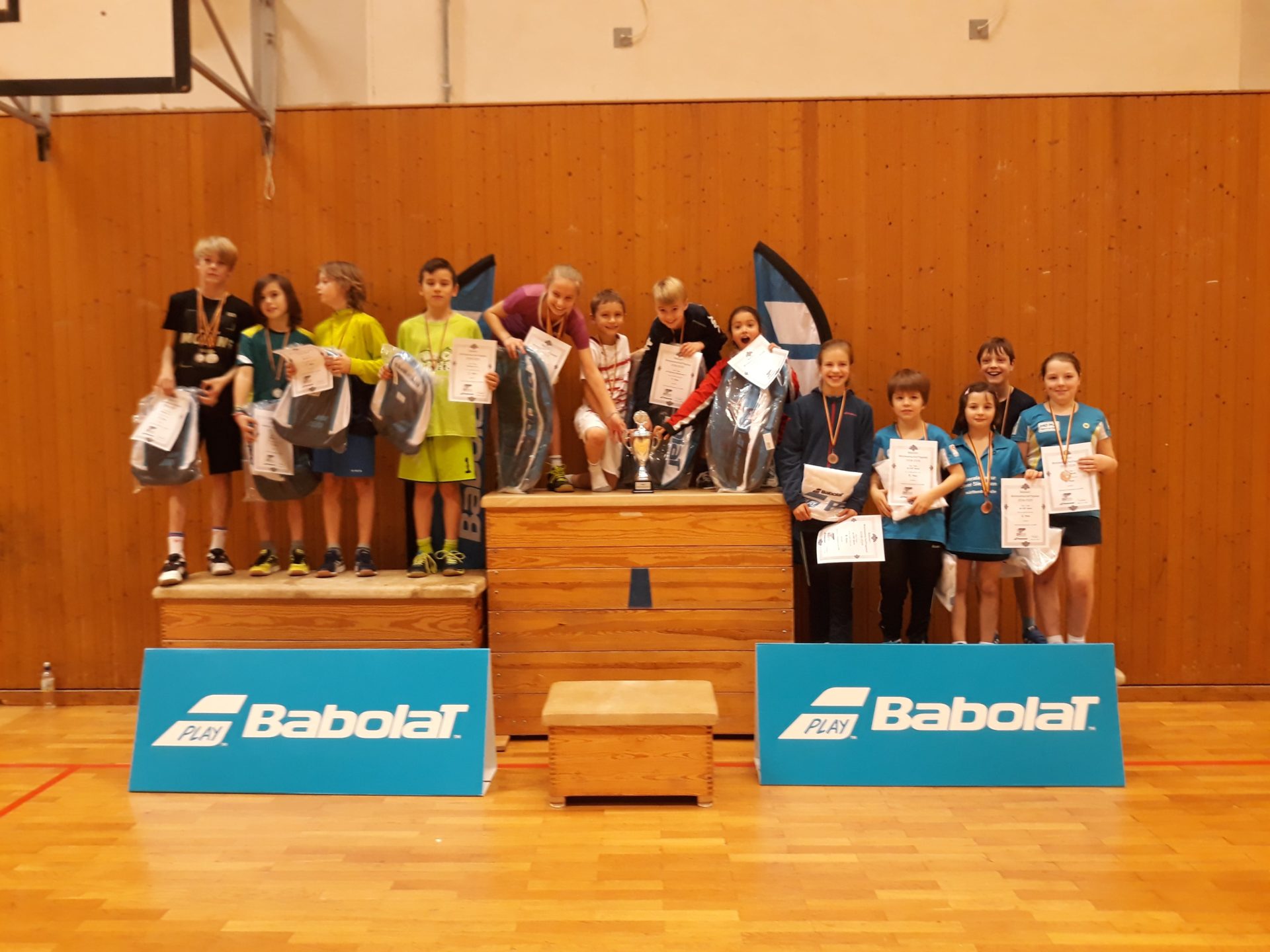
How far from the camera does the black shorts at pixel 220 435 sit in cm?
423

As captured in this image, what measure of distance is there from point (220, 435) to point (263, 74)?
169cm

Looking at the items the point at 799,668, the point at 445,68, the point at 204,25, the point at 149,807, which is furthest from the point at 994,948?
the point at 204,25

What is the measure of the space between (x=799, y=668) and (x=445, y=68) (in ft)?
10.4

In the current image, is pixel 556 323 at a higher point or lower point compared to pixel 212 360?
higher

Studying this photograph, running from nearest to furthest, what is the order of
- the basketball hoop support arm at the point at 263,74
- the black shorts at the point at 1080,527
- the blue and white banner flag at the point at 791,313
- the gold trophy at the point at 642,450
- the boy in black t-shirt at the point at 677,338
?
the black shorts at the point at 1080,527 < the gold trophy at the point at 642,450 < the boy in black t-shirt at the point at 677,338 < the blue and white banner flag at the point at 791,313 < the basketball hoop support arm at the point at 263,74

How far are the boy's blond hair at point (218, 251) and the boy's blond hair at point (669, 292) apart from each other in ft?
5.78

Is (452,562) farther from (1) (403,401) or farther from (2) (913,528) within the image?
(2) (913,528)

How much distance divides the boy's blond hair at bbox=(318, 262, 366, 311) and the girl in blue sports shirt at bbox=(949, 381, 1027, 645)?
247 cm

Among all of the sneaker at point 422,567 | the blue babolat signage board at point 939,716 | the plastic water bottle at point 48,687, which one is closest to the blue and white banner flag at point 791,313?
the blue babolat signage board at point 939,716

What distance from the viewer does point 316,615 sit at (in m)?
3.92

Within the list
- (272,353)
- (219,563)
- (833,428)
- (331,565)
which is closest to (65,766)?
(219,563)

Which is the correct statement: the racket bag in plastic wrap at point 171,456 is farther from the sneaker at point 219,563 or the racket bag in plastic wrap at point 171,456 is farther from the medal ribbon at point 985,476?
the medal ribbon at point 985,476

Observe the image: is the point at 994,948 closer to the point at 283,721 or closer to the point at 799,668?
the point at 799,668

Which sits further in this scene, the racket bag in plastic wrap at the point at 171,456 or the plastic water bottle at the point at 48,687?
the plastic water bottle at the point at 48,687
